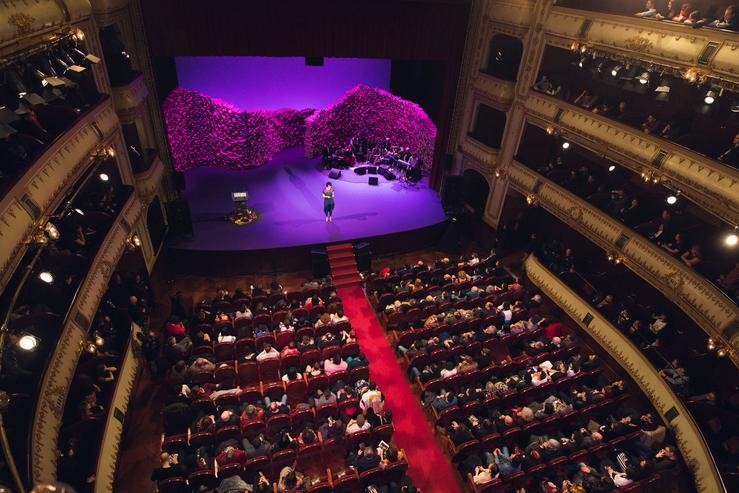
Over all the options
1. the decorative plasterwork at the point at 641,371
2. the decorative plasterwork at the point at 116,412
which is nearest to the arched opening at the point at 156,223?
the decorative plasterwork at the point at 116,412

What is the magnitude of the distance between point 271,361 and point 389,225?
6.74m

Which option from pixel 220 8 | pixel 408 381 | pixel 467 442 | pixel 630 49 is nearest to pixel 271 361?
pixel 408 381

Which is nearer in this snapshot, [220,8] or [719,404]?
[719,404]

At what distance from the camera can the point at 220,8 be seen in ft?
39.6

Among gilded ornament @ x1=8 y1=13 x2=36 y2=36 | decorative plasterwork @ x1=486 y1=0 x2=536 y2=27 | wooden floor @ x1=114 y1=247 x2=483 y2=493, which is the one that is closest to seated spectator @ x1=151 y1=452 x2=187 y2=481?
wooden floor @ x1=114 y1=247 x2=483 y2=493

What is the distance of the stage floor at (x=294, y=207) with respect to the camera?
1358 cm

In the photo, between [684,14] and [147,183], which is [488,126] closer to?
[684,14]

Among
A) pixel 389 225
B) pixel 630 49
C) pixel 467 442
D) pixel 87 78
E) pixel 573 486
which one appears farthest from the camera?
pixel 389 225

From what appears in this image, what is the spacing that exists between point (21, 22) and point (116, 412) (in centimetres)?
640

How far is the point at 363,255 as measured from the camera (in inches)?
543

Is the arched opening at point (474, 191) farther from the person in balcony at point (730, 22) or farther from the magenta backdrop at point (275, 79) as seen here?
the person in balcony at point (730, 22)

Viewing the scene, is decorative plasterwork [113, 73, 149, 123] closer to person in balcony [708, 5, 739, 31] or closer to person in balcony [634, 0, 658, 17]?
person in balcony [634, 0, 658, 17]

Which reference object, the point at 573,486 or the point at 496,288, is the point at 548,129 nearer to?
the point at 496,288

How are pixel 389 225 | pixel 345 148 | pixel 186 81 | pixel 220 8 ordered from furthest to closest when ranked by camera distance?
pixel 345 148
pixel 186 81
pixel 389 225
pixel 220 8
